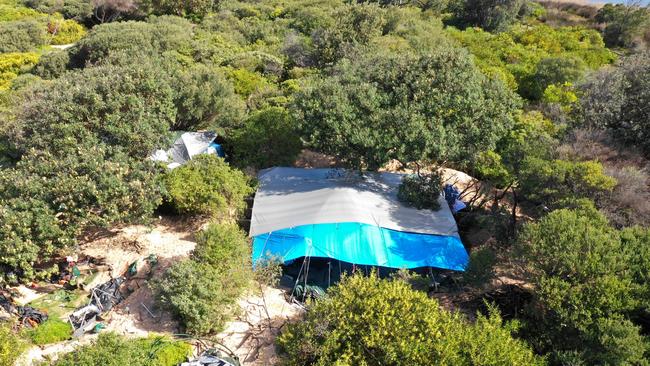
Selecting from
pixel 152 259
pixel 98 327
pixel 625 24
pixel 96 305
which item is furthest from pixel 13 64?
pixel 625 24

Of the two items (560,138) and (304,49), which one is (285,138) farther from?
(304,49)

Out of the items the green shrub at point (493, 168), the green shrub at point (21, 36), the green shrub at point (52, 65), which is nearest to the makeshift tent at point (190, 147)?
the green shrub at point (493, 168)

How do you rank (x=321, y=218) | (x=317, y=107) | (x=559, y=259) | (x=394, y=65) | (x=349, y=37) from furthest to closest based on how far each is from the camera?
(x=349, y=37) < (x=394, y=65) < (x=317, y=107) < (x=321, y=218) < (x=559, y=259)

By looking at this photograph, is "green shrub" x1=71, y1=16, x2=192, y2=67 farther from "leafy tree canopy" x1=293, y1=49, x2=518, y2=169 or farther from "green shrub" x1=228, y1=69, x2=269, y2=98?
"leafy tree canopy" x1=293, y1=49, x2=518, y2=169

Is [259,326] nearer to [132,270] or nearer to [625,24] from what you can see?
[132,270]

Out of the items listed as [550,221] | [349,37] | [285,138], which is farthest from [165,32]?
[550,221]

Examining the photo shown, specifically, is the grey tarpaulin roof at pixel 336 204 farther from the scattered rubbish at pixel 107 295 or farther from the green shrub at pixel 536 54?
the green shrub at pixel 536 54

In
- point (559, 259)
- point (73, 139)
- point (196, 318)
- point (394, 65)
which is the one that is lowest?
point (196, 318)
